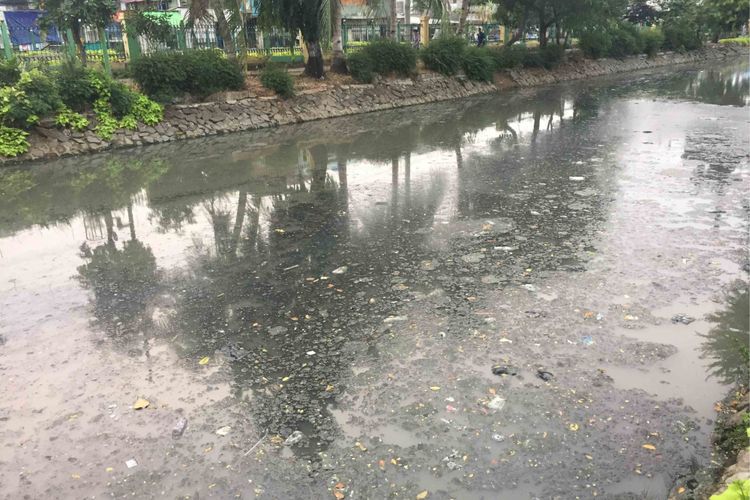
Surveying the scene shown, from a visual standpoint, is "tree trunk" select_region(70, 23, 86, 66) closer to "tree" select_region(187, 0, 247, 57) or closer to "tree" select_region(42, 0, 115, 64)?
"tree" select_region(42, 0, 115, 64)

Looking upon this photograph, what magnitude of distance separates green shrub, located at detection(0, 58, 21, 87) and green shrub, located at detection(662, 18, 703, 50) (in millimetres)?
38611

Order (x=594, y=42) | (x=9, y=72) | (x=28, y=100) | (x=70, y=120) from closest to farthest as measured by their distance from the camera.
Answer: (x=28, y=100), (x=9, y=72), (x=70, y=120), (x=594, y=42)

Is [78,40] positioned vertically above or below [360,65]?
above

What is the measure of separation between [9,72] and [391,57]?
37.6ft

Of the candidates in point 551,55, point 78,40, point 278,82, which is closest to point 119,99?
point 78,40

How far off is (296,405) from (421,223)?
12.2ft

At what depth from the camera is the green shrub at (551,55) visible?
27359mm

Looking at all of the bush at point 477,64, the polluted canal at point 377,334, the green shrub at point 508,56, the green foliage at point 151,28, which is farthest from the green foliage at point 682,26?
the polluted canal at point 377,334

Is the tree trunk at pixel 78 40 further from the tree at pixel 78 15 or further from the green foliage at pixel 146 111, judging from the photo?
the green foliage at pixel 146 111

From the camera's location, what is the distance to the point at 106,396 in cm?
373

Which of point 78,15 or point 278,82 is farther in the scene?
point 278,82

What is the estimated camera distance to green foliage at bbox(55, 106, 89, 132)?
1266cm

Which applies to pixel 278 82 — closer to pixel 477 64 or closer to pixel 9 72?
pixel 9 72

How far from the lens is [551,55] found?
1088 inches
